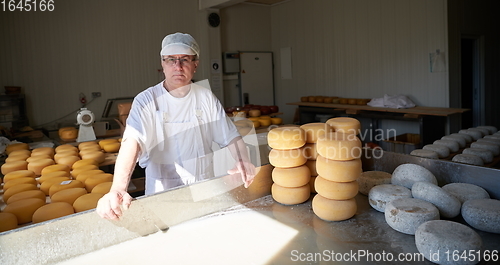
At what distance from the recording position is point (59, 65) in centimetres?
522

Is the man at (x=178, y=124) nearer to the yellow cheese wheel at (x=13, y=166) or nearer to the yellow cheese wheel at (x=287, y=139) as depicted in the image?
the yellow cheese wheel at (x=287, y=139)

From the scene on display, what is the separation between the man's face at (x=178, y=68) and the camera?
1707 mm

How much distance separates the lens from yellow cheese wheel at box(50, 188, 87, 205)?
180 cm

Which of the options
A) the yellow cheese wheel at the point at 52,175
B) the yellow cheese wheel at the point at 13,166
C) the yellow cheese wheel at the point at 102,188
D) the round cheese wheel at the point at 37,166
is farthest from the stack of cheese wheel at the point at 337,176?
the yellow cheese wheel at the point at 13,166

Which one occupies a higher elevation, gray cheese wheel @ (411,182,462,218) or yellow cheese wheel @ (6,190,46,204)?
gray cheese wheel @ (411,182,462,218)

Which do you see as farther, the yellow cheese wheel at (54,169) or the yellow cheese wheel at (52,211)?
the yellow cheese wheel at (54,169)

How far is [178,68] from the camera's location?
1703 millimetres

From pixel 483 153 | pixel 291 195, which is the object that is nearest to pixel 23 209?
pixel 291 195

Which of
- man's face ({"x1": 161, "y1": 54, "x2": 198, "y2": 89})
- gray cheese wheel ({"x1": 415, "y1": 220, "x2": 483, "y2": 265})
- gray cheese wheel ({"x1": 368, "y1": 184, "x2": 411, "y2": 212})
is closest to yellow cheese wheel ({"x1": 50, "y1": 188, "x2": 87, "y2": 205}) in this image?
man's face ({"x1": 161, "y1": 54, "x2": 198, "y2": 89})

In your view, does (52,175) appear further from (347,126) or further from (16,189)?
(347,126)

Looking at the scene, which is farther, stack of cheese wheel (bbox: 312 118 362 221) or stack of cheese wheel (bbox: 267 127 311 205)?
stack of cheese wheel (bbox: 267 127 311 205)

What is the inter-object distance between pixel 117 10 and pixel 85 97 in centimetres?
152

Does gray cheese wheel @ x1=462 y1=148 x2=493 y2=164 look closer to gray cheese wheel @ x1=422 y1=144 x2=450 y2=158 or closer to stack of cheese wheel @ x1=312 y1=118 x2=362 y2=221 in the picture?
gray cheese wheel @ x1=422 y1=144 x2=450 y2=158

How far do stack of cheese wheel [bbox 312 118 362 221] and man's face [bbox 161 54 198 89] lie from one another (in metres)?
0.83
